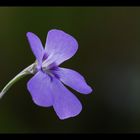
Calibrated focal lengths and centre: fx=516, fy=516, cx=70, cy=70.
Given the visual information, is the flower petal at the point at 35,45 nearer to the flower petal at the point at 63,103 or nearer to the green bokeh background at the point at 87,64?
the flower petal at the point at 63,103

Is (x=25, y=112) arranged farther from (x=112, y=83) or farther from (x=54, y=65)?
(x=54, y=65)

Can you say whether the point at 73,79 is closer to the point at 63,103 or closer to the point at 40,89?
the point at 63,103

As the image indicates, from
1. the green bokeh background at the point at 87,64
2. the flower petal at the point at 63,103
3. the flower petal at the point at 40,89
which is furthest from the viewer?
the green bokeh background at the point at 87,64

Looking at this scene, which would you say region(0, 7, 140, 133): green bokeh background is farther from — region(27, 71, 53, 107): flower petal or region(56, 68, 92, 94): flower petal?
region(27, 71, 53, 107): flower petal

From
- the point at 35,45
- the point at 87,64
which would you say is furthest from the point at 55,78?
the point at 87,64

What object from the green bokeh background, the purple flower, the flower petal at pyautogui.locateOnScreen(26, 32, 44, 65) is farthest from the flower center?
the green bokeh background

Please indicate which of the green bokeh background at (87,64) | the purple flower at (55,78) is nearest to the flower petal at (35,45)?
the purple flower at (55,78)

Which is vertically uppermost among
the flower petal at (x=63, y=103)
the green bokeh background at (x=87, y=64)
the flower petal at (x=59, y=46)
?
the flower petal at (x=59, y=46)
